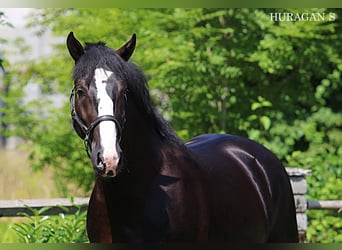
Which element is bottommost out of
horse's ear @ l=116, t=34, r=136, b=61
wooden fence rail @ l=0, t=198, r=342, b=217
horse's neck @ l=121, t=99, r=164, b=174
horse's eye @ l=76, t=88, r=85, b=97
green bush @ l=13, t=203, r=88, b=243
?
green bush @ l=13, t=203, r=88, b=243

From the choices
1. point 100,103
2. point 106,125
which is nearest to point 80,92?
point 100,103

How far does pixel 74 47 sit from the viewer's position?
12.8ft

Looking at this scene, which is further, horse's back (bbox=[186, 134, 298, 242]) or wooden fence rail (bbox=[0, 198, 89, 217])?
wooden fence rail (bbox=[0, 198, 89, 217])

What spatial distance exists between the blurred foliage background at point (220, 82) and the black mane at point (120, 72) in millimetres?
3533

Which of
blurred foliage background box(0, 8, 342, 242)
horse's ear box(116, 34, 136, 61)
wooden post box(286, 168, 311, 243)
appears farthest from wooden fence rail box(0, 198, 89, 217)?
horse's ear box(116, 34, 136, 61)

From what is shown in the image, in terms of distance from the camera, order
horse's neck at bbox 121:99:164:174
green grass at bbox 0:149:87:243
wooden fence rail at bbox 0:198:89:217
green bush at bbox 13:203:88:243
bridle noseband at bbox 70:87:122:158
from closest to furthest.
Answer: bridle noseband at bbox 70:87:122:158 → horse's neck at bbox 121:99:164:174 → green bush at bbox 13:203:88:243 → wooden fence rail at bbox 0:198:89:217 → green grass at bbox 0:149:87:243

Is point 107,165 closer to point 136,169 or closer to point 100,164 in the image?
point 100,164

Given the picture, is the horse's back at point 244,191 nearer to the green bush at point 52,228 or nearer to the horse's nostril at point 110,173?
the horse's nostril at point 110,173

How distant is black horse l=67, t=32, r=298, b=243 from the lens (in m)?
3.62

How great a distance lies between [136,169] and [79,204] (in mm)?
2558

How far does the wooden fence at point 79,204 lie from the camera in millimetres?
6047

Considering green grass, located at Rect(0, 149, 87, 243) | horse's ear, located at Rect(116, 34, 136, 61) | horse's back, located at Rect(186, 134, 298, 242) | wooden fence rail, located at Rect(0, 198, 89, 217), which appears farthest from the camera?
green grass, located at Rect(0, 149, 87, 243)

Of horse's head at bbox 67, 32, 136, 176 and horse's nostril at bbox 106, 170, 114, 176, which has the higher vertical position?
horse's head at bbox 67, 32, 136, 176

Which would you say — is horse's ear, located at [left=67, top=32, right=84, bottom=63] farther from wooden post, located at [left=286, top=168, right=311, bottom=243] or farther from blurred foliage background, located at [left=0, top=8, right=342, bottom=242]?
blurred foliage background, located at [left=0, top=8, right=342, bottom=242]
